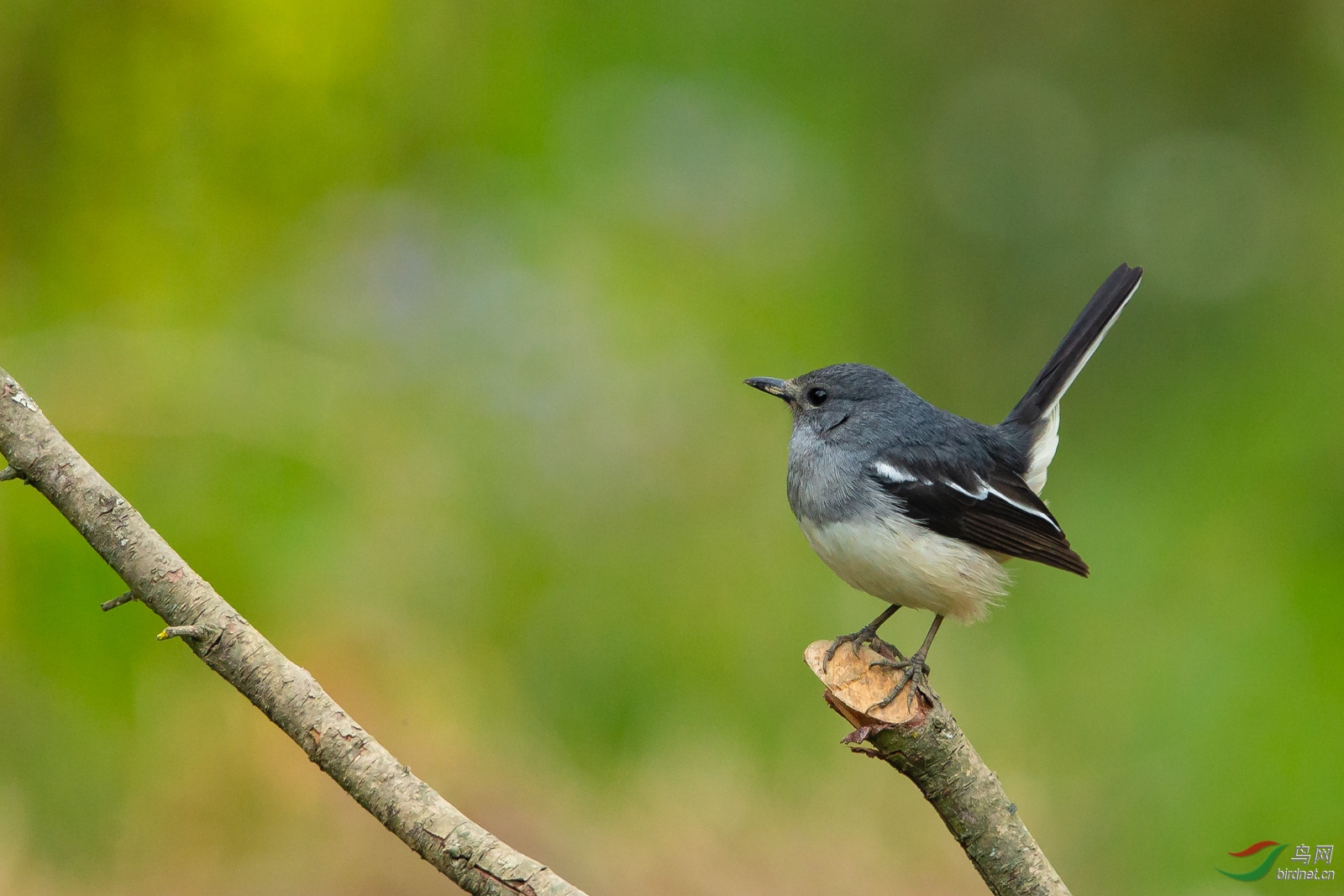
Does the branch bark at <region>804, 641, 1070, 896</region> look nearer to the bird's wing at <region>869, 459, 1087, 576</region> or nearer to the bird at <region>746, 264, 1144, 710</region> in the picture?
the bird at <region>746, 264, 1144, 710</region>

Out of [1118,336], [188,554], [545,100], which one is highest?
Result: [545,100]

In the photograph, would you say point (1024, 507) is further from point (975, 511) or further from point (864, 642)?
point (864, 642)

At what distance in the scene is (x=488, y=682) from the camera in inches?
218

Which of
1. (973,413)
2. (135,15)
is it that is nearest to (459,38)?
(135,15)

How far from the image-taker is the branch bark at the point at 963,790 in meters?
2.41

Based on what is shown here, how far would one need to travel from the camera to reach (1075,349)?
3.90 metres

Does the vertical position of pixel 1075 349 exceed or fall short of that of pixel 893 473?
it exceeds it

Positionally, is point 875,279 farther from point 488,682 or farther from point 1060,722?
point 488,682

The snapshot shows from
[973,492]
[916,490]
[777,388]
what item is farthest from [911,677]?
[777,388]

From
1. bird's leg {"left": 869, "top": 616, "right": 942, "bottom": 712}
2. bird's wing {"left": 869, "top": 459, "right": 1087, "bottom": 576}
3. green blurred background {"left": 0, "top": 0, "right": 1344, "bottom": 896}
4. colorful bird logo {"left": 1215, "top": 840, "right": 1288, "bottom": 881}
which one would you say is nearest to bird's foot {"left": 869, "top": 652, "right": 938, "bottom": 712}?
bird's leg {"left": 869, "top": 616, "right": 942, "bottom": 712}

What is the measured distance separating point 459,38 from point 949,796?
5288 millimetres

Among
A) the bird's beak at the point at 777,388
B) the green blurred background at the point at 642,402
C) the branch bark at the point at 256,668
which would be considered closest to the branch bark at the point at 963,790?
the branch bark at the point at 256,668

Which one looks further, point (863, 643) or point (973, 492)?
point (973, 492)

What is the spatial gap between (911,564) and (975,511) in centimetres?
35
